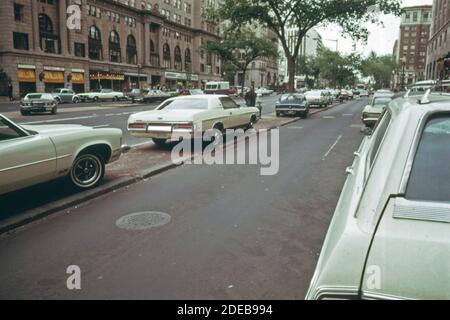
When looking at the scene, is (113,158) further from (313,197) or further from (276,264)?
(276,264)

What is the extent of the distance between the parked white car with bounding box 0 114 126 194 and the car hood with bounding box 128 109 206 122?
3.40m

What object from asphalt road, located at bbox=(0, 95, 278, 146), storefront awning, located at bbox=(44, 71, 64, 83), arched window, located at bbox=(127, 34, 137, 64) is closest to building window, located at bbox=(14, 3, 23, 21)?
storefront awning, located at bbox=(44, 71, 64, 83)

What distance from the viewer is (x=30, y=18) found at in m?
46.6

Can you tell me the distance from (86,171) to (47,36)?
50043 mm

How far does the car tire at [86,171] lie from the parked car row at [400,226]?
17.9ft

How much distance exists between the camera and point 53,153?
5867mm

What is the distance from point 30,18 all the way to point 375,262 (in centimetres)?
5385

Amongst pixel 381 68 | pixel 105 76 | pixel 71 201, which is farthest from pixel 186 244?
pixel 381 68

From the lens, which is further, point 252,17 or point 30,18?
point 30,18

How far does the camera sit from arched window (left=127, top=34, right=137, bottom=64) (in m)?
64.9

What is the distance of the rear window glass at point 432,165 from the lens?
1.85m

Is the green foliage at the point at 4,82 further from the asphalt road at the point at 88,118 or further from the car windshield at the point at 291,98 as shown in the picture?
the car windshield at the point at 291,98

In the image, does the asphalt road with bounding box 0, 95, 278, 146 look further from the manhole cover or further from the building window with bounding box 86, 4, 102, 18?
the building window with bounding box 86, 4, 102, 18
